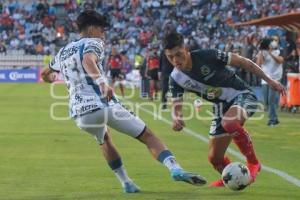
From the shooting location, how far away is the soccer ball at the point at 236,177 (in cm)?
890

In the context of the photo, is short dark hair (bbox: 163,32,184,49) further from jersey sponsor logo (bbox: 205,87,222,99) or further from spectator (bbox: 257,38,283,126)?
spectator (bbox: 257,38,283,126)

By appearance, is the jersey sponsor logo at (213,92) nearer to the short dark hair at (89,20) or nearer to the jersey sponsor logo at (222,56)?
the jersey sponsor logo at (222,56)

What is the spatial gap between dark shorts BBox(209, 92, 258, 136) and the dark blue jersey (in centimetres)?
6

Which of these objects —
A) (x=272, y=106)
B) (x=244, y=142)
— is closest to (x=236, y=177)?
(x=244, y=142)

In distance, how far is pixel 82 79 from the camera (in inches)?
342

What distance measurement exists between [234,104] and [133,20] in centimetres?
4841

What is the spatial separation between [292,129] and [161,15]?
38913 mm

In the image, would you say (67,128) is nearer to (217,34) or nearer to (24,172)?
(24,172)

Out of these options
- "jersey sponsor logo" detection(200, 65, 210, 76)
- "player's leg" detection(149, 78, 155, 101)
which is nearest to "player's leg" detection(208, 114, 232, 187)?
"jersey sponsor logo" detection(200, 65, 210, 76)

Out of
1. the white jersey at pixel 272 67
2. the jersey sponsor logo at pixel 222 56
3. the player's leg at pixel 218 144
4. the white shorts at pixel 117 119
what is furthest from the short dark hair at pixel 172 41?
the white jersey at pixel 272 67

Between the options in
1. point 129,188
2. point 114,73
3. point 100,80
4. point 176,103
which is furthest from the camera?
point 114,73

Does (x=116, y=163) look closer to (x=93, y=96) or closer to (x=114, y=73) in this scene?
(x=93, y=96)

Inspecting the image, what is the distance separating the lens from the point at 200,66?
9219mm

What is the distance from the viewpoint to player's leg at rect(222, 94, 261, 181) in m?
9.14
